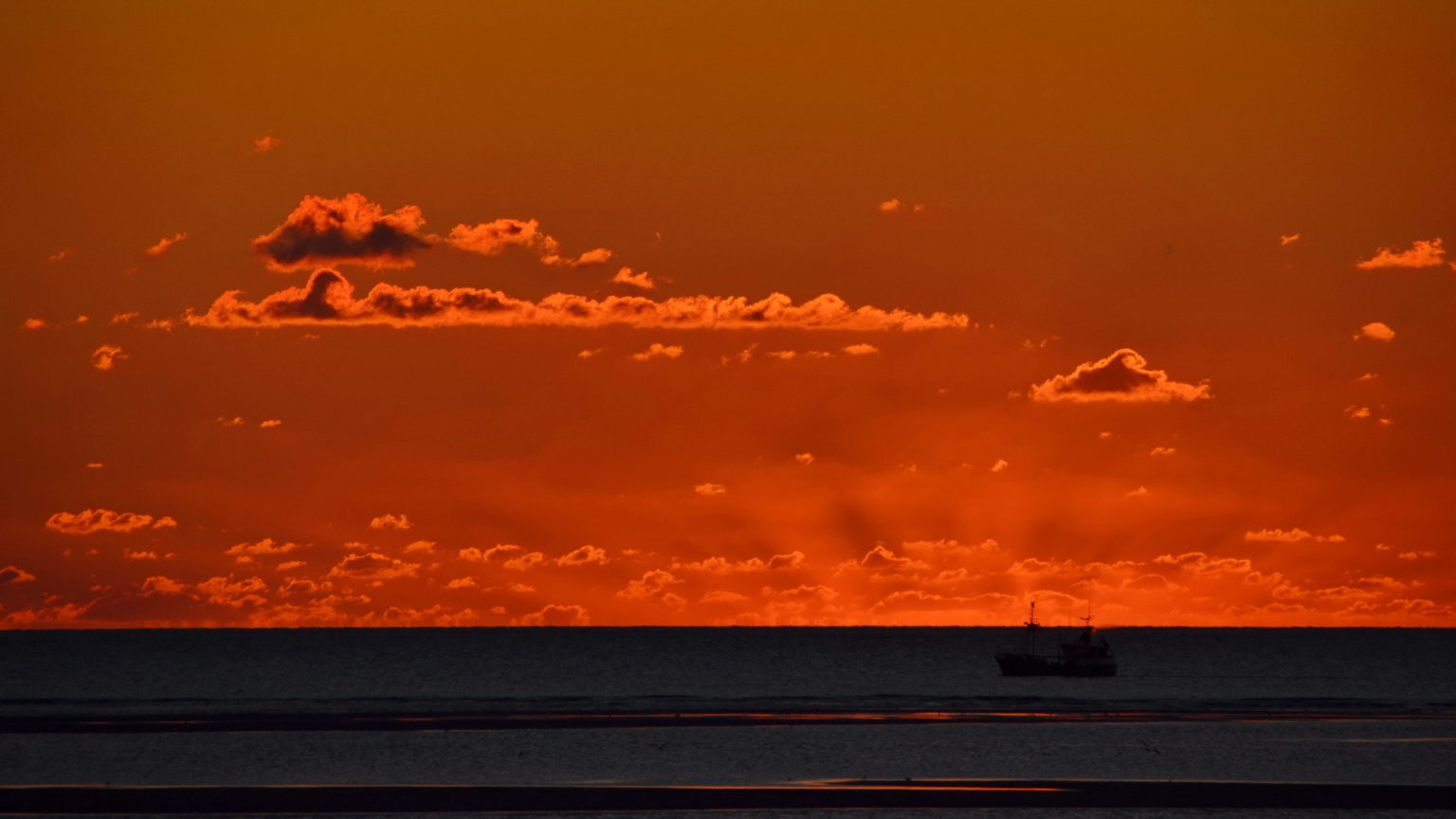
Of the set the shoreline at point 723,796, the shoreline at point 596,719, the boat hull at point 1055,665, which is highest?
the boat hull at point 1055,665

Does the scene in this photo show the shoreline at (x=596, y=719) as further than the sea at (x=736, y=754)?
Yes

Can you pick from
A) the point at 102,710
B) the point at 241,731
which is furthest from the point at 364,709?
the point at 241,731

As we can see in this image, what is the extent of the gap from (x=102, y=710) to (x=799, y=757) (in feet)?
163

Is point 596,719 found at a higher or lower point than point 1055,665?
lower

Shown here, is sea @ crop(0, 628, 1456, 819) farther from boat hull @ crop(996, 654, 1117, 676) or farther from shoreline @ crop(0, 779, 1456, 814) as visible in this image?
boat hull @ crop(996, 654, 1117, 676)

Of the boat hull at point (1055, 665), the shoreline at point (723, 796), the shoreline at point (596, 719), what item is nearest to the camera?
the shoreline at point (723, 796)

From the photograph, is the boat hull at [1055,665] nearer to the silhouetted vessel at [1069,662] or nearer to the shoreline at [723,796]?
the silhouetted vessel at [1069,662]

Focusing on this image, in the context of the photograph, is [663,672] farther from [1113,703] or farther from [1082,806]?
[1082,806]

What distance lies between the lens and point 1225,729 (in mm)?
77000

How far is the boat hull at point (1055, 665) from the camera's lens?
15062cm

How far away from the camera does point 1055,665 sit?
156125mm

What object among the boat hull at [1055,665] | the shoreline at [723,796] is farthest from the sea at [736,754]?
the boat hull at [1055,665]

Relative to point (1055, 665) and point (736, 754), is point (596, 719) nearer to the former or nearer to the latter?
point (736, 754)

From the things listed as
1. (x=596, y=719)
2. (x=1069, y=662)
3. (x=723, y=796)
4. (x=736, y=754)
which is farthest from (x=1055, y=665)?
(x=723, y=796)
